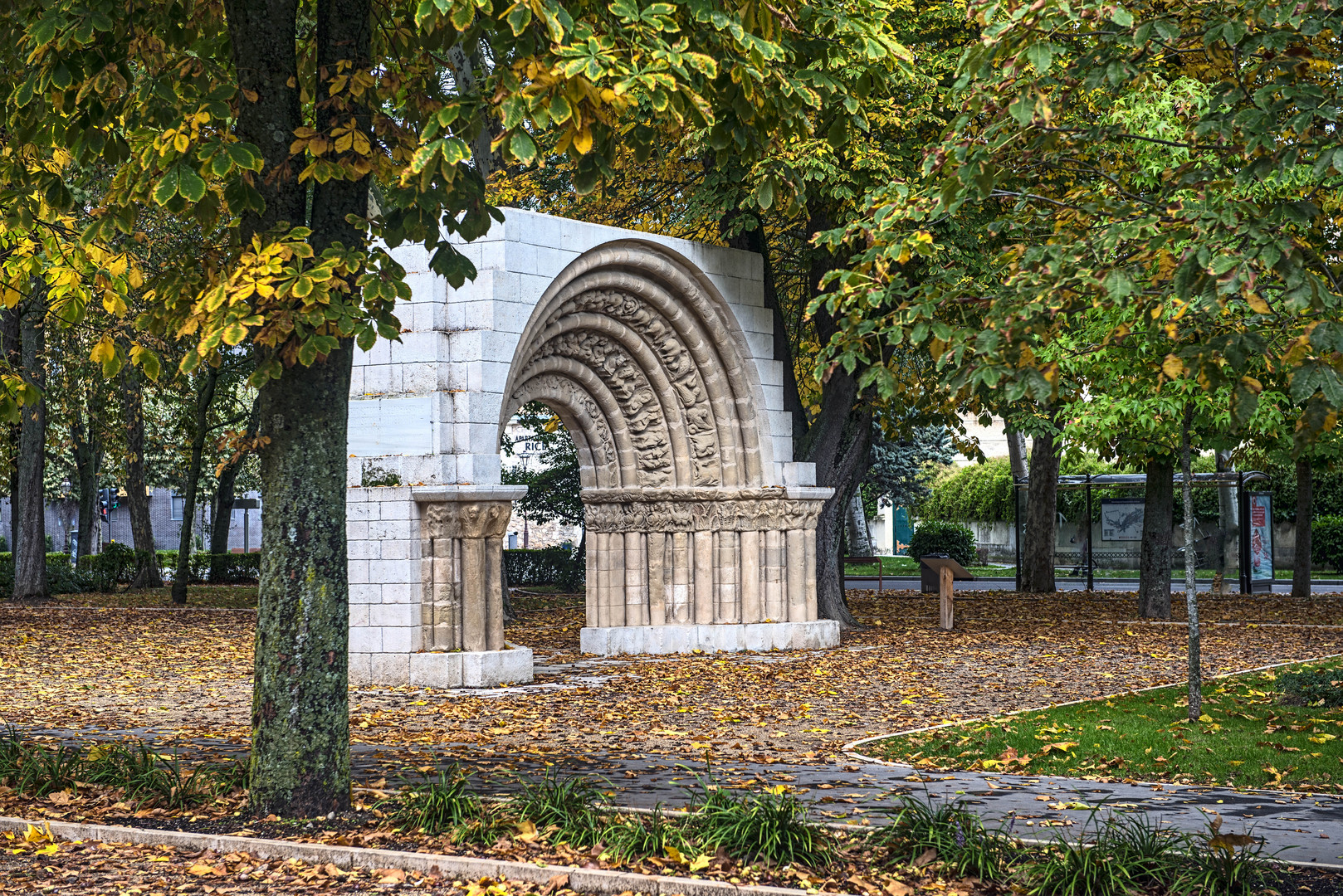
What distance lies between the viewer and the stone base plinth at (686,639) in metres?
15.8

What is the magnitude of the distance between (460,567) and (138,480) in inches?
714

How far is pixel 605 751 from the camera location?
8.82 metres

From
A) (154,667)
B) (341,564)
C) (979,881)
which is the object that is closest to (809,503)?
(154,667)

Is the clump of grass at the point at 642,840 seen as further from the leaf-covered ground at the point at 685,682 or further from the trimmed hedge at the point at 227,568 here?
the trimmed hedge at the point at 227,568

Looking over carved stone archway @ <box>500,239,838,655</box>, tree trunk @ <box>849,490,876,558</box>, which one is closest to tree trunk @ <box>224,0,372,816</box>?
carved stone archway @ <box>500,239,838,655</box>

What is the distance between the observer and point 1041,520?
86.6 feet

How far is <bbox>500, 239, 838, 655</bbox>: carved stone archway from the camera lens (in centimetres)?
1577

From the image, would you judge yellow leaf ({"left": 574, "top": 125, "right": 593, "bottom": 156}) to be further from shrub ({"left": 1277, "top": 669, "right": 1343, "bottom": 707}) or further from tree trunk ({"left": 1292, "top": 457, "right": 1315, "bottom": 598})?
tree trunk ({"left": 1292, "top": 457, "right": 1315, "bottom": 598})

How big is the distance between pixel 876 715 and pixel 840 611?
814cm

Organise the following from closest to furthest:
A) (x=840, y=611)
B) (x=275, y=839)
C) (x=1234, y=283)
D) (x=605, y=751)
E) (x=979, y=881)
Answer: (x=1234, y=283)
(x=979, y=881)
(x=275, y=839)
(x=605, y=751)
(x=840, y=611)

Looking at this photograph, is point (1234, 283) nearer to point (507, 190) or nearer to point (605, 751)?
point (605, 751)

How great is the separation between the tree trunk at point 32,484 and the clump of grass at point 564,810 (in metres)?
18.5

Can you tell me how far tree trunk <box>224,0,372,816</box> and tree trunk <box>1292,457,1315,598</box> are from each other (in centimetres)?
2115

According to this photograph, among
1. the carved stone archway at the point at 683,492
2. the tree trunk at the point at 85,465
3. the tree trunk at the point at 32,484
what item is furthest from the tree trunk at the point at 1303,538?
the tree trunk at the point at 85,465
